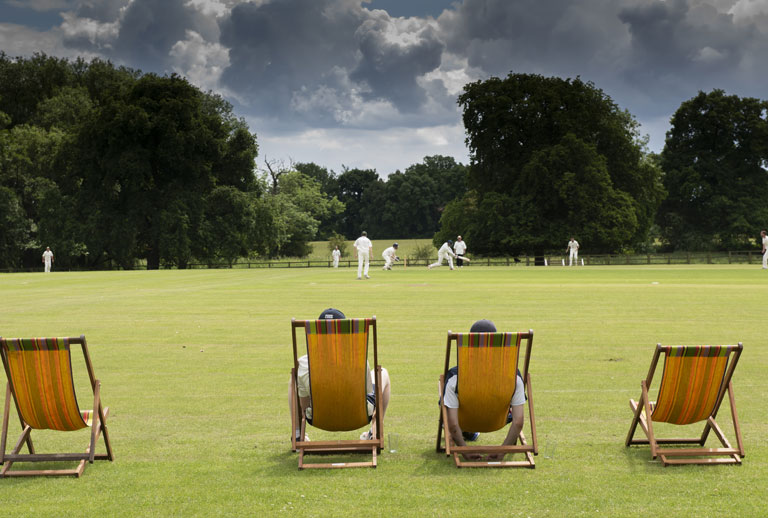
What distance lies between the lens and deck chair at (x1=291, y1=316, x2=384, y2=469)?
5.52 m

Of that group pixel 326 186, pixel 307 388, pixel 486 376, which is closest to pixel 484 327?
pixel 486 376

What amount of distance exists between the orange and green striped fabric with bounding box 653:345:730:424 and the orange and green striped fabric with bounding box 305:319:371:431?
219cm

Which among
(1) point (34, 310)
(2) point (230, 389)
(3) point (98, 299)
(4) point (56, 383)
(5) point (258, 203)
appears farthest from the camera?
(5) point (258, 203)

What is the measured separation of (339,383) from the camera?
5730mm

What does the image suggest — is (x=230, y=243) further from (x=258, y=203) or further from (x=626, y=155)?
(x=626, y=155)

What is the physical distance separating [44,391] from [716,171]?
8646 centimetres

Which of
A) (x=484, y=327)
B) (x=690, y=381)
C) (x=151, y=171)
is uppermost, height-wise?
(x=151, y=171)

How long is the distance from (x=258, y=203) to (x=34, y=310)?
166 ft

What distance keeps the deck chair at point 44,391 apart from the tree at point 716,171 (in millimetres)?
81651

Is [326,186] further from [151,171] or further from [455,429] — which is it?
[455,429]

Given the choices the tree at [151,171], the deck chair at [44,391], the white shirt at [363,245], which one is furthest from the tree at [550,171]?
the deck chair at [44,391]

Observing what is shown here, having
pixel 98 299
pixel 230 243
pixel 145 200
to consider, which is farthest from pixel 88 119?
pixel 98 299

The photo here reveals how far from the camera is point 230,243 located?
222ft

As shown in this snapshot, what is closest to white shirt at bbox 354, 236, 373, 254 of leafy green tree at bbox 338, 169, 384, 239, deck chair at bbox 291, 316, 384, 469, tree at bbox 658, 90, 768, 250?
deck chair at bbox 291, 316, 384, 469
